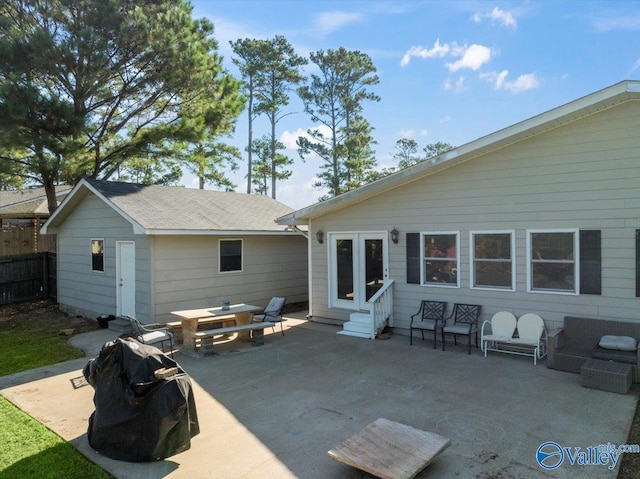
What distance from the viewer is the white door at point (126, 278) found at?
10.0 meters

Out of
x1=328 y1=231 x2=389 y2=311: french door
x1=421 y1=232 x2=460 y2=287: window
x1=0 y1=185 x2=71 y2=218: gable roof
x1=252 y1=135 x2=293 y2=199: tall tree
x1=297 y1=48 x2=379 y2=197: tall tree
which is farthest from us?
x1=252 y1=135 x2=293 y2=199: tall tree

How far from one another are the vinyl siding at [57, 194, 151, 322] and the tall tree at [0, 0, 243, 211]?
6.72 feet

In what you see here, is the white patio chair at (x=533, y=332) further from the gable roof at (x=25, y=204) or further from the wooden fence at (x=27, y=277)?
the gable roof at (x=25, y=204)

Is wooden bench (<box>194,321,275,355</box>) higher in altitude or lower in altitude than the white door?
lower

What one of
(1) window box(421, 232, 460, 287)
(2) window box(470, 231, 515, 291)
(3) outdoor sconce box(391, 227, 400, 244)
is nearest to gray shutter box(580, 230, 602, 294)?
(2) window box(470, 231, 515, 291)

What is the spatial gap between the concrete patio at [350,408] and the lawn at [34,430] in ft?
0.52

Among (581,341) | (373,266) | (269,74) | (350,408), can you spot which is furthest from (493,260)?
(269,74)

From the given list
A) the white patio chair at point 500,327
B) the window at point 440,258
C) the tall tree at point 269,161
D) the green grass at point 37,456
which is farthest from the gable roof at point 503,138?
the tall tree at point 269,161

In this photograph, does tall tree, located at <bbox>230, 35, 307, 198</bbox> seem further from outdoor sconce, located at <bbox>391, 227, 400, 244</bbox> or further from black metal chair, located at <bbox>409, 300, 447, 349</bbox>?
black metal chair, located at <bbox>409, 300, 447, 349</bbox>

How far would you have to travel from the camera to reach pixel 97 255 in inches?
443

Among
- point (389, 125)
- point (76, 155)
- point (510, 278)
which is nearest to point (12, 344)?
point (76, 155)

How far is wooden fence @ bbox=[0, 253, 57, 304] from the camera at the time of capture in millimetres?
13102

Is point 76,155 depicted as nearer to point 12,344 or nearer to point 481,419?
point 12,344

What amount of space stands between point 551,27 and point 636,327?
8104 mm
